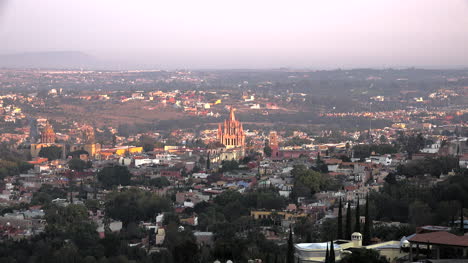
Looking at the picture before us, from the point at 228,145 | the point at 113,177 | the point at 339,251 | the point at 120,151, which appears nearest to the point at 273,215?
the point at 339,251

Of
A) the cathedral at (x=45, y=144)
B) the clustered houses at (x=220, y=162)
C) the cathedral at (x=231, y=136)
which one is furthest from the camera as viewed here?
the cathedral at (x=231, y=136)

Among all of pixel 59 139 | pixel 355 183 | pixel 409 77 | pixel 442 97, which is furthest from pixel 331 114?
pixel 355 183

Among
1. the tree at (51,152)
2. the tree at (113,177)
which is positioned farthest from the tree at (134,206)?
the tree at (51,152)

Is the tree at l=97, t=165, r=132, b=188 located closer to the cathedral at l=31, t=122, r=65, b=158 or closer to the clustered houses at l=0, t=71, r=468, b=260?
the clustered houses at l=0, t=71, r=468, b=260

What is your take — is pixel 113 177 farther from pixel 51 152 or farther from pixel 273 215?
pixel 51 152

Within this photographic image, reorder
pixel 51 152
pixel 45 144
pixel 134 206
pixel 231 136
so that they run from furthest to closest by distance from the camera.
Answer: pixel 231 136 < pixel 45 144 < pixel 51 152 < pixel 134 206

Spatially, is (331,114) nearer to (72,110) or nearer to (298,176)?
(72,110)

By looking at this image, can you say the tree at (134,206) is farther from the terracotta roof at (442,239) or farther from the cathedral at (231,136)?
the cathedral at (231,136)
